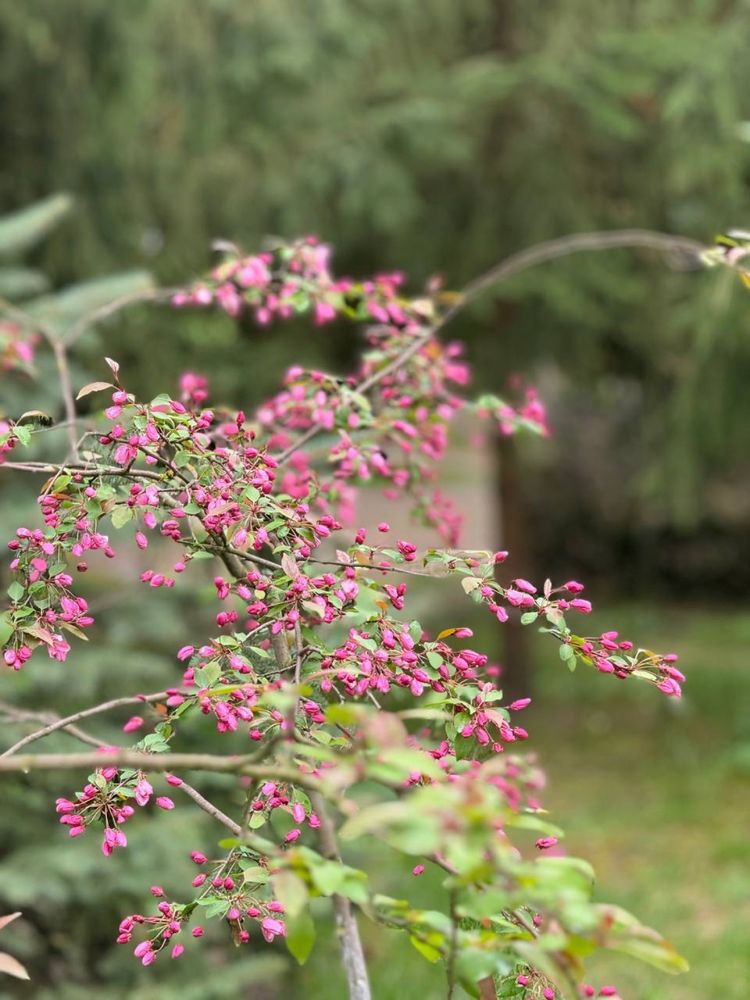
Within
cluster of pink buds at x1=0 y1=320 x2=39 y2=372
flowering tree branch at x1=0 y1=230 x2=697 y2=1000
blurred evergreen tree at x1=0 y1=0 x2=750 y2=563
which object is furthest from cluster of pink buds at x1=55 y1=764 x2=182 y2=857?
blurred evergreen tree at x1=0 y1=0 x2=750 y2=563

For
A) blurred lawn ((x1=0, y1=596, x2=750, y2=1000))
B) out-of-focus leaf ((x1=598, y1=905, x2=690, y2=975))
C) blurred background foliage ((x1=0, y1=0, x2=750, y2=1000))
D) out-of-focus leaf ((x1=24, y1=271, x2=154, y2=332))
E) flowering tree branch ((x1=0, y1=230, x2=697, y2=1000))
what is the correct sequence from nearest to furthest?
out-of-focus leaf ((x1=598, y1=905, x2=690, y2=975)) < flowering tree branch ((x1=0, y1=230, x2=697, y2=1000)) < blurred lawn ((x1=0, y1=596, x2=750, y2=1000)) < out-of-focus leaf ((x1=24, y1=271, x2=154, y2=332)) < blurred background foliage ((x1=0, y1=0, x2=750, y2=1000))

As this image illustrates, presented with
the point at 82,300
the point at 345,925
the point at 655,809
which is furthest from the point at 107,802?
the point at 655,809

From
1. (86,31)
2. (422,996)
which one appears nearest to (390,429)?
(422,996)

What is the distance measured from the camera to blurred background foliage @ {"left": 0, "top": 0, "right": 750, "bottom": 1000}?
3.34 m

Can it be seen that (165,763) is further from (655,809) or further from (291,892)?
(655,809)

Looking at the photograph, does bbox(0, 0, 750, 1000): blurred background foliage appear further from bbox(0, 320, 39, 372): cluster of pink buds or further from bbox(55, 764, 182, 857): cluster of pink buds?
bbox(55, 764, 182, 857): cluster of pink buds

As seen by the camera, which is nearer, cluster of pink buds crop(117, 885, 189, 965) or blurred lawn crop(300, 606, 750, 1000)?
cluster of pink buds crop(117, 885, 189, 965)

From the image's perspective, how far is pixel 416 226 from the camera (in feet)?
18.2

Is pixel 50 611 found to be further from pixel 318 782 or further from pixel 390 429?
pixel 390 429

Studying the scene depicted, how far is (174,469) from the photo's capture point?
1237 millimetres

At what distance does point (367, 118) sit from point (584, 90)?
101 centimetres

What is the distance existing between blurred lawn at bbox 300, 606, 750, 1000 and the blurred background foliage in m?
0.02

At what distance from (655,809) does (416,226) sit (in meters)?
3.07

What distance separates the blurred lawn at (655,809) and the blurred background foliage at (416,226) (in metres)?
0.02
